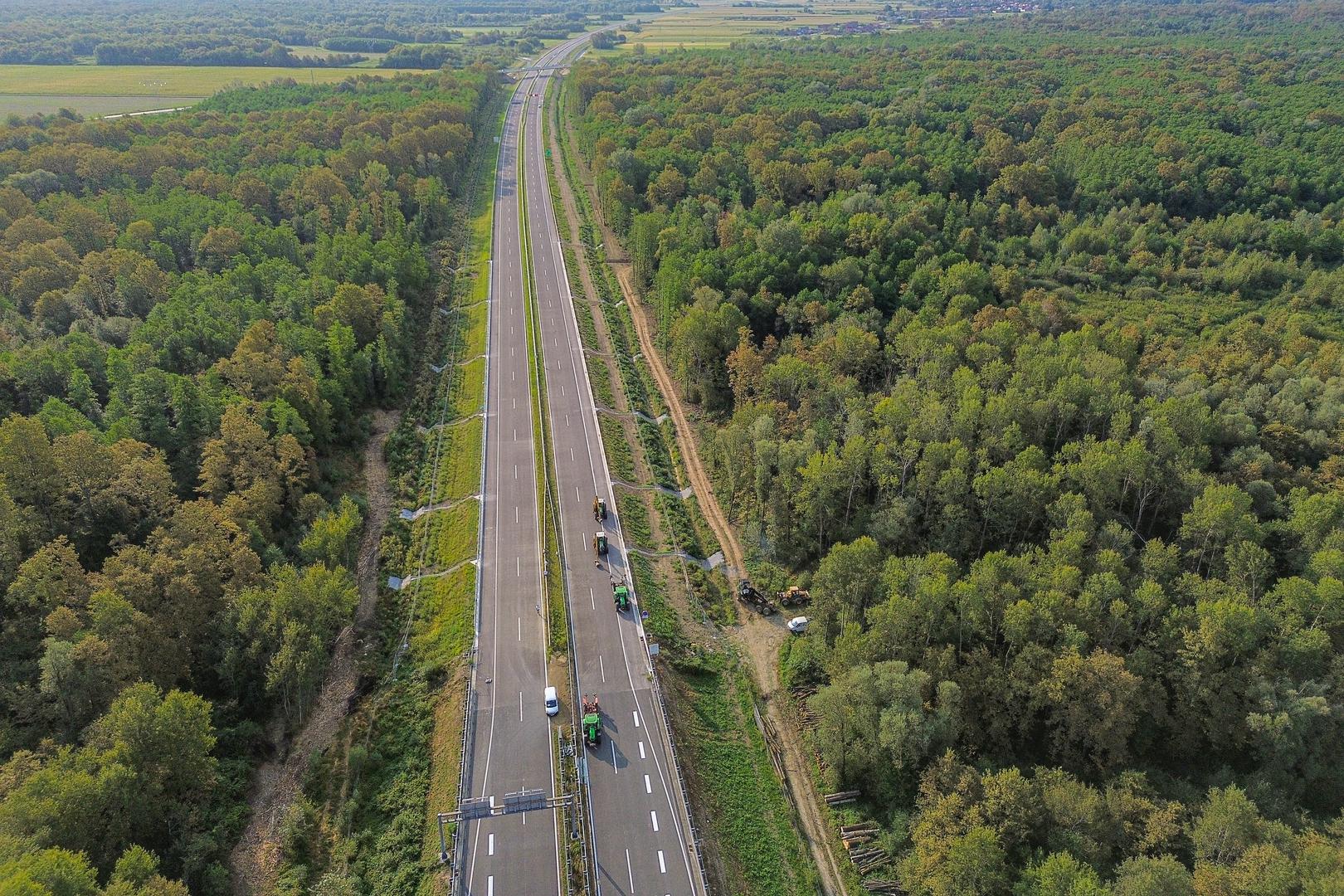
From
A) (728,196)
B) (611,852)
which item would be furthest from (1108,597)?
(728,196)

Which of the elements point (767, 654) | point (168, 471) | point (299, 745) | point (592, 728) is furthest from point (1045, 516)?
point (168, 471)

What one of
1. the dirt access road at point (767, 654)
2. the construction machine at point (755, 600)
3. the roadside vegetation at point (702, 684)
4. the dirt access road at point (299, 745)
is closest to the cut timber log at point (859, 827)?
the dirt access road at point (767, 654)

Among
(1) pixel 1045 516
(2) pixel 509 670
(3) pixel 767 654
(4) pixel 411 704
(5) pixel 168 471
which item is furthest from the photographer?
(5) pixel 168 471

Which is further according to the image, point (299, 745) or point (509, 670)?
point (509, 670)

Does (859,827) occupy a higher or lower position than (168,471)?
lower

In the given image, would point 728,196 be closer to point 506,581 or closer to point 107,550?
point 506,581

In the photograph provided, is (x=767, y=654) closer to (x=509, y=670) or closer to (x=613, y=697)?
(x=613, y=697)

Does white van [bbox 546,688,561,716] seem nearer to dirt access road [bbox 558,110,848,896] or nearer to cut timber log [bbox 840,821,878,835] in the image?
dirt access road [bbox 558,110,848,896]

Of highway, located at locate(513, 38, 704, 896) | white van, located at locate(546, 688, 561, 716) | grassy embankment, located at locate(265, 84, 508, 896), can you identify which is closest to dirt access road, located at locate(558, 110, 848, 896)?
highway, located at locate(513, 38, 704, 896)
